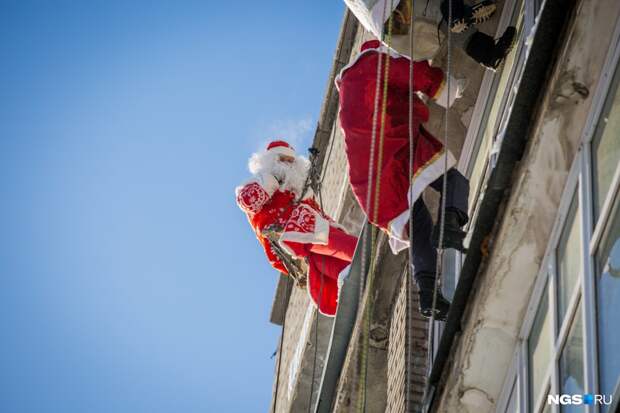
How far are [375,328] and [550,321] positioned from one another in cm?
347

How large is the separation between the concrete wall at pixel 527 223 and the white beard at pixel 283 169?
4025mm

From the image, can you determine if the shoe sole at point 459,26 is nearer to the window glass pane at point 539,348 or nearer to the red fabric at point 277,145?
the window glass pane at point 539,348

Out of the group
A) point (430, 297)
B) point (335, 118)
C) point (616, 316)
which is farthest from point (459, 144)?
point (335, 118)

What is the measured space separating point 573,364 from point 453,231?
133 cm

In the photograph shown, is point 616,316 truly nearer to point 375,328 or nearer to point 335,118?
point 375,328

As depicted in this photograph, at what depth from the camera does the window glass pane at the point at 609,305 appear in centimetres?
328

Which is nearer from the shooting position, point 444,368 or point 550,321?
point 550,321

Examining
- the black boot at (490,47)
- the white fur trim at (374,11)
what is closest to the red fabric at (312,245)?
the white fur trim at (374,11)

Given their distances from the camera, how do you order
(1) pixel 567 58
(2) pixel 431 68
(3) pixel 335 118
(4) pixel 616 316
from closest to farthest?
(4) pixel 616 316 < (1) pixel 567 58 < (2) pixel 431 68 < (3) pixel 335 118

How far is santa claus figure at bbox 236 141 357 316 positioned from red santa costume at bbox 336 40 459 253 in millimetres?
2119

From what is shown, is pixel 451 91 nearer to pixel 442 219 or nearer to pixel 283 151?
pixel 442 219

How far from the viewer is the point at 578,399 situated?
353cm

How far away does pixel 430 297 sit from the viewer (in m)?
5.17

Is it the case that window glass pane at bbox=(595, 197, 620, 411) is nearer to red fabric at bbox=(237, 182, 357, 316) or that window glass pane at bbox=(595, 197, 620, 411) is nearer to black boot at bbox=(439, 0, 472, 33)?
black boot at bbox=(439, 0, 472, 33)
